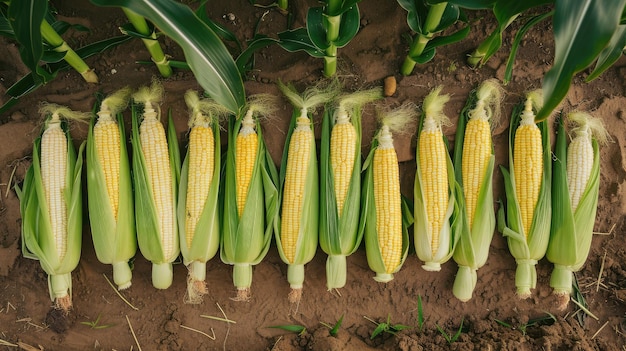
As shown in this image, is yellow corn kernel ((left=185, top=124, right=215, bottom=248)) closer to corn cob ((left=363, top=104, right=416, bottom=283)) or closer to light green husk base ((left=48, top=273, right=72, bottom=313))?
light green husk base ((left=48, top=273, right=72, bottom=313))

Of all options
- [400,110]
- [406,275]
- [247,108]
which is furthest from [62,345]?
[400,110]

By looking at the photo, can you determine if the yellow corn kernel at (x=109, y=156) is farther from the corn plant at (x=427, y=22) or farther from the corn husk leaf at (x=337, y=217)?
the corn plant at (x=427, y=22)

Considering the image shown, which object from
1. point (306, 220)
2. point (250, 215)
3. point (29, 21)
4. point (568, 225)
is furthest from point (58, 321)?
point (568, 225)

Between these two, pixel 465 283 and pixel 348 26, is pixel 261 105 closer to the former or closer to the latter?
pixel 348 26

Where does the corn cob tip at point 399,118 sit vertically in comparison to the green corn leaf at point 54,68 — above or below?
below

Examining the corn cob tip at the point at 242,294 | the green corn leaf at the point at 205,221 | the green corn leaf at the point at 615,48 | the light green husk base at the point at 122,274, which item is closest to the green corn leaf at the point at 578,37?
the green corn leaf at the point at 615,48

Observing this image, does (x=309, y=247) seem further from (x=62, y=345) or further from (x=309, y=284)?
(x=62, y=345)
